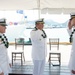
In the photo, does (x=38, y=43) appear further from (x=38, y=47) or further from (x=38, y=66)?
(x=38, y=66)

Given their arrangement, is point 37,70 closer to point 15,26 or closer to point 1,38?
point 1,38

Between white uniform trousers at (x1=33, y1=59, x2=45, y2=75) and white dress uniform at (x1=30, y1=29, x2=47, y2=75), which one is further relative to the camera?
white uniform trousers at (x1=33, y1=59, x2=45, y2=75)

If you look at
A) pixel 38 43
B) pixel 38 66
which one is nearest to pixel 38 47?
pixel 38 43

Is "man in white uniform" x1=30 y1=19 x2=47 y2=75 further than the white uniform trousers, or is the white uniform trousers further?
the white uniform trousers

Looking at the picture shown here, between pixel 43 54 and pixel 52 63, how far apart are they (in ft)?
7.38

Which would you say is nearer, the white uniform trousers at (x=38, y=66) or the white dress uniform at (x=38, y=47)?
the white dress uniform at (x=38, y=47)

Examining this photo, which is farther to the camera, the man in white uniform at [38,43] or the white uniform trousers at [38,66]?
the white uniform trousers at [38,66]

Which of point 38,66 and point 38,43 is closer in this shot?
point 38,43

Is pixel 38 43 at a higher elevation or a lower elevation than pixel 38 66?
higher

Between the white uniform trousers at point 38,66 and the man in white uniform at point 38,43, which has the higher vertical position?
the man in white uniform at point 38,43

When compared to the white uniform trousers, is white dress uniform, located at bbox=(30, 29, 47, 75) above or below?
above

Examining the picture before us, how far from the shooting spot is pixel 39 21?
183 inches

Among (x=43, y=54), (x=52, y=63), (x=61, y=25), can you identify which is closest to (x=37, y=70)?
(x=43, y=54)

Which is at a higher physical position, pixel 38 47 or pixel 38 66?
pixel 38 47
